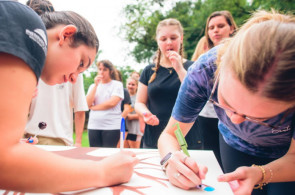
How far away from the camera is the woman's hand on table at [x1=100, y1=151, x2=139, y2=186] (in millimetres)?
781

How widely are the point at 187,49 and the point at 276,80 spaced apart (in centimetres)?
964

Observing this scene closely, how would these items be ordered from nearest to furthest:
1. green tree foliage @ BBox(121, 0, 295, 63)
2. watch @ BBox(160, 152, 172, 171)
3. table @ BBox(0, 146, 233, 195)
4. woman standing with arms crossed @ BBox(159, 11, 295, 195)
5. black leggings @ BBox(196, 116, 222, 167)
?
woman standing with arms crossed @ BBox(159, 11, 295, 195) < table @ BBox(0, 146, 233, 195) < watch @ BBox(160, 152, 172, 171) < black leggings @ BBox(196, 116, 222, 167) < green tree foliage @ BBox(121, 0, 295, 63)

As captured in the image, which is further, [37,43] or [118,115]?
[118,115]

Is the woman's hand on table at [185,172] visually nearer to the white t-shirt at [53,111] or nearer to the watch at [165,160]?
the watch at [165,160]

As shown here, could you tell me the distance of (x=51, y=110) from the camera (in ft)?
5.50

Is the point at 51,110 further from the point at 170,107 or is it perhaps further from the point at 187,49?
the point at 187,49

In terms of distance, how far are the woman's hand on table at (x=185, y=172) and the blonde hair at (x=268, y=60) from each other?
341 millimetres

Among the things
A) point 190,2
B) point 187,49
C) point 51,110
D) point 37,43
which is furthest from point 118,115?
point 190,2

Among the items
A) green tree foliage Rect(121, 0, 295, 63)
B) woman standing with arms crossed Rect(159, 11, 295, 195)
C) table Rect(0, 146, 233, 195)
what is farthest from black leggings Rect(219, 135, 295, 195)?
green tree foliage Rect(121, 0, 295, 63)

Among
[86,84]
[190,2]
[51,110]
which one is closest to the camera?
[51,110]

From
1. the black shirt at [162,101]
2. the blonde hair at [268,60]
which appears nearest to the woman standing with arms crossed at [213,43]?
the black shirt at [162,101]

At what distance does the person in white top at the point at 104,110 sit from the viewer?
2.81m

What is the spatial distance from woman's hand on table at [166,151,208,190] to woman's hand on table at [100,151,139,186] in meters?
0.16

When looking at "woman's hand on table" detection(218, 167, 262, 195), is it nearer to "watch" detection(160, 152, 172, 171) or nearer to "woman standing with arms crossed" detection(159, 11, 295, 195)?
"woman standing with arms crossed" detection(159, 11, 295, 195)
